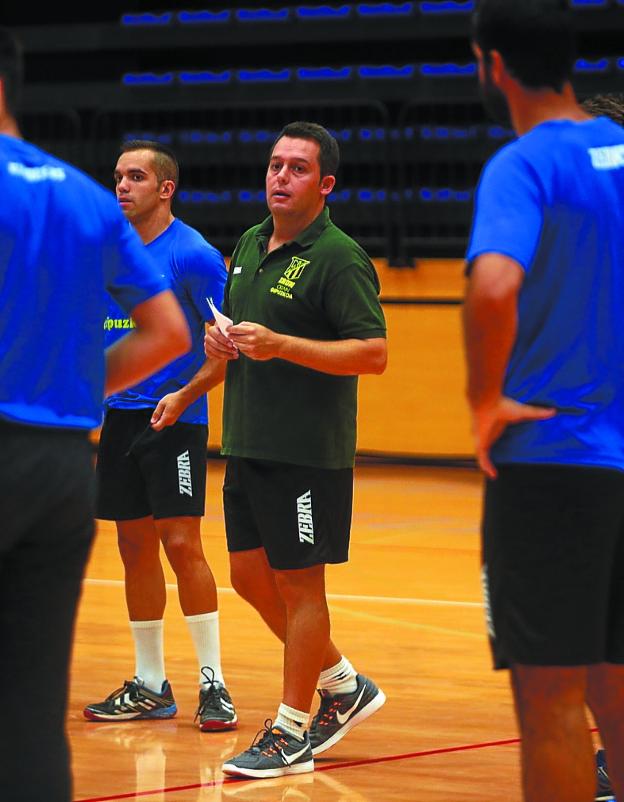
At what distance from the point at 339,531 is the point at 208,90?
448 inches

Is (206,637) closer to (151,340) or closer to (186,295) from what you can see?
(186,295)

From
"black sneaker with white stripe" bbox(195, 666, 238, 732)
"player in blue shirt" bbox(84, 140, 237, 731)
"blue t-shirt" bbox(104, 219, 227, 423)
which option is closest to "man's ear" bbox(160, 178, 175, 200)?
"player in blue shirt" bbox(84, 140, 237, 731)

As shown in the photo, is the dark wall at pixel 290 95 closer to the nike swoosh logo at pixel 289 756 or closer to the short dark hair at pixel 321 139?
the short dark hair at pixel 321 139

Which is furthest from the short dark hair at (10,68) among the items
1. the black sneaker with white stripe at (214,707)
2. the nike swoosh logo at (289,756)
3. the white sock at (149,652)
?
the white sock at (149,652)

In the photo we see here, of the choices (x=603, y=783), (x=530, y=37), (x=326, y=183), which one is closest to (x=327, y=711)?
(x=603, y=783)

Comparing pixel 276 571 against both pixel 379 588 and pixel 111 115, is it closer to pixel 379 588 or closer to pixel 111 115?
pixel 379 588

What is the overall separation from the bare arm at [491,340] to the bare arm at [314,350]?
67.4 inches

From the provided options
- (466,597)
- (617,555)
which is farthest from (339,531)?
(466,597)

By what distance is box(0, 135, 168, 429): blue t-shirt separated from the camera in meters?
2.68

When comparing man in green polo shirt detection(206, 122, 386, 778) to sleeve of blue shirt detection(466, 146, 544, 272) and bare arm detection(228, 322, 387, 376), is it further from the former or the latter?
sleeve of blue shirt detection(466, 146, 544, 272)

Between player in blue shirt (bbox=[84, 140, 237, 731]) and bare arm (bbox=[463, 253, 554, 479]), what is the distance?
2781 mm

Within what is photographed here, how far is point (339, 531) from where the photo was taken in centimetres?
497

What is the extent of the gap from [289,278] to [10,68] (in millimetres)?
2292

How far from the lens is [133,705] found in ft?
18.6
